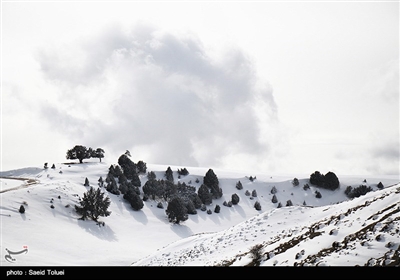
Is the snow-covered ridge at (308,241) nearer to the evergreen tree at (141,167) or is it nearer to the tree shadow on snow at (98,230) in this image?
the tree shadow on snow at (98,230)

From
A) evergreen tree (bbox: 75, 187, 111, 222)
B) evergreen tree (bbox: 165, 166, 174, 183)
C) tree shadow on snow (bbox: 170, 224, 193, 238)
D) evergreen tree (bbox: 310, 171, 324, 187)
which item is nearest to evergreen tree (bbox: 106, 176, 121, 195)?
evergreen tree (bbox: 75, 187, 111, 222)

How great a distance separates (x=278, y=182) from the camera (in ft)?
310

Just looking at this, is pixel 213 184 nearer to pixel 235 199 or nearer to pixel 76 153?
pixel 235 199

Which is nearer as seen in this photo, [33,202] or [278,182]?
[33,202]

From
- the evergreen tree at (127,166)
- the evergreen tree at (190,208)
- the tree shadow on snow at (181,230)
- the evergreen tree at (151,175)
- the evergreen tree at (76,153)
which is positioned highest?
the evergreen tree at (76,153)

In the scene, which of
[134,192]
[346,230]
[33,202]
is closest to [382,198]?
[346,230]

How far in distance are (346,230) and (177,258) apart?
1400 centimetres

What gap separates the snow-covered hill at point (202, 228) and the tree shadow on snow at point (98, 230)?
0.59ft

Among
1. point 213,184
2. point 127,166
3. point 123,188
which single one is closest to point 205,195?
point 213,184

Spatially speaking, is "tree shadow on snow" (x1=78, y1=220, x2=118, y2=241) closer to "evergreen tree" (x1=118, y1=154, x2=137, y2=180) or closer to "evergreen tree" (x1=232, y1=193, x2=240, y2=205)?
"evergreen tree" (x1=118, y1=154, x2=137, y2=180)

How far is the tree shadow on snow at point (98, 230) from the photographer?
161 feet

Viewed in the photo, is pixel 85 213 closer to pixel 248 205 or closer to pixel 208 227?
pixel 208 227

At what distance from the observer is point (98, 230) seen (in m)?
50.7

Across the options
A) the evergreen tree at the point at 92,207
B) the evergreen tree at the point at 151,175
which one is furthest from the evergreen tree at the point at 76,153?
the evergreen tree at the point at 92,207
